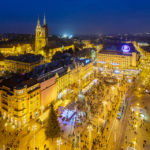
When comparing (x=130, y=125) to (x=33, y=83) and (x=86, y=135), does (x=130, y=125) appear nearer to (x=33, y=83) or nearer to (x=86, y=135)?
(x=86, y=135)

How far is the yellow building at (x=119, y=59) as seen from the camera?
227ft

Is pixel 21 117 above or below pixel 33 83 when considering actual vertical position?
below

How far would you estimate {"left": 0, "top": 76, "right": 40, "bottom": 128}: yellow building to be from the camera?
26.5 metres

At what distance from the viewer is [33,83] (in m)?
29.5

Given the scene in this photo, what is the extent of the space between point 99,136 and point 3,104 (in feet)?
72.2

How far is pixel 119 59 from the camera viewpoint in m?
72.5

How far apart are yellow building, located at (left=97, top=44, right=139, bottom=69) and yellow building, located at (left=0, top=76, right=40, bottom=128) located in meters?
52.7

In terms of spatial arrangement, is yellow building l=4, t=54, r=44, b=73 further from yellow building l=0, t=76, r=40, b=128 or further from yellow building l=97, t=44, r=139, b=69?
yellow building l=97, t=44, r=139, b=69

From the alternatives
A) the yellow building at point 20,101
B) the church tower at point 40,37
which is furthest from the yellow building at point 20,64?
the church tower at point 40,37

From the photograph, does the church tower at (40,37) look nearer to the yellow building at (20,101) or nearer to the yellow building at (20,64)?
the yellow building at (20,64)

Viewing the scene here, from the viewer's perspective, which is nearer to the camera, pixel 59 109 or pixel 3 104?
pixel 3 104

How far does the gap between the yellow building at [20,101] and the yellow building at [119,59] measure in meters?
52.7

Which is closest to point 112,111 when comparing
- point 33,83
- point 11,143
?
point 33,83

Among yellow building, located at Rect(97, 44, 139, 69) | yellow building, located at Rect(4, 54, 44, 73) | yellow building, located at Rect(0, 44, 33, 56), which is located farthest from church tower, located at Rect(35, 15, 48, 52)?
yellow building, located at Rect(97, 44, 139, 69)
